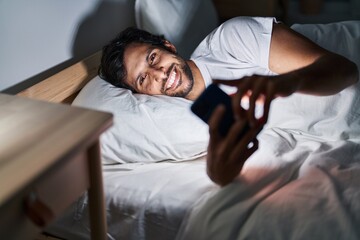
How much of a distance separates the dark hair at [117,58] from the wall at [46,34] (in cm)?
10

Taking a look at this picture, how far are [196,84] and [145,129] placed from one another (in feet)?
0.83

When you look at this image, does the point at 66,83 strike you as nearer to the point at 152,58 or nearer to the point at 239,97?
the point at 152,58

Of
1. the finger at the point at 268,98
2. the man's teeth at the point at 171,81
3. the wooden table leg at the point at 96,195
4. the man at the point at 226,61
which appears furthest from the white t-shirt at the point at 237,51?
the wooden table leg at the point at 96,195

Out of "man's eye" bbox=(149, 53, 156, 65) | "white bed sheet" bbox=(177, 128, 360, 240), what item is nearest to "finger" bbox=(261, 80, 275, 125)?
"white bed sheet" bbox=(177, 128, 360, 240)

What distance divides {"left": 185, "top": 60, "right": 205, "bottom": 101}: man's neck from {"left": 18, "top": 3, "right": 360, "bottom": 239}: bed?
85 millimetres

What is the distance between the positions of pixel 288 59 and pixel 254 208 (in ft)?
1.63

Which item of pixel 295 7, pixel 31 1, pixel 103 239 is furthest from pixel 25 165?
pixel 295 7

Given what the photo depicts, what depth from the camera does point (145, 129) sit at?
1160 mm

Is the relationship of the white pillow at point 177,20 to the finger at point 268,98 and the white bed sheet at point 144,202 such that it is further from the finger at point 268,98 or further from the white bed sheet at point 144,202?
the finger at point 268,98

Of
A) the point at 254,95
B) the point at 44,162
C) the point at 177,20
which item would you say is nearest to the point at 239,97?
the point at 254,95

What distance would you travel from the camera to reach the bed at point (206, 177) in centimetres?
89

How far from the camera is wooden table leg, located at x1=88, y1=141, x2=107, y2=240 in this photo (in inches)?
27.9

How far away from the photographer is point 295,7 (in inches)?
77.5

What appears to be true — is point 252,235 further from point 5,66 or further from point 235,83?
point 5,66
